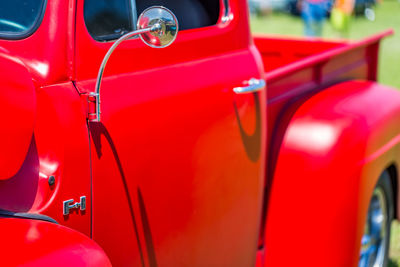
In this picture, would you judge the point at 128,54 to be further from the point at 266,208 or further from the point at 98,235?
the point at 266,208

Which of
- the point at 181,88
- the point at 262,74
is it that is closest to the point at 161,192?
the point at 181,88

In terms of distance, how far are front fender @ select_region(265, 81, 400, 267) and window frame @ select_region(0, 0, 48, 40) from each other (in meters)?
1.20

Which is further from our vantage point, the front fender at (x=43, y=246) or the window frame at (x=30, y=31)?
the window frame at (x=30, y=31)

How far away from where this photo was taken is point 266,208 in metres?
2.58

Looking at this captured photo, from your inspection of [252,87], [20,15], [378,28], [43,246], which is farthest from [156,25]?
[378,28]

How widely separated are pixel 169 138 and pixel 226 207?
42 centimetres

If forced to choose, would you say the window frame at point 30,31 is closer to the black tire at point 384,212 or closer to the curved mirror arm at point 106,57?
the curved mirror arm at point 106,57

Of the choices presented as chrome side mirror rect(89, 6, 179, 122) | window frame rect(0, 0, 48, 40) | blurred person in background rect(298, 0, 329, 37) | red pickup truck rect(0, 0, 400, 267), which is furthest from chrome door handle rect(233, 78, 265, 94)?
blurred person in background rect(298, 0, 329, 37)

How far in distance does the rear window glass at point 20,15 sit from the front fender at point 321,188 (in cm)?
121

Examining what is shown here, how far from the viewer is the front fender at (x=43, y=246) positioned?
132 cm

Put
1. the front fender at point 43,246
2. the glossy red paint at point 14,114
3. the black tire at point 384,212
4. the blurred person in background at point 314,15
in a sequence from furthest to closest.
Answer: the blurred person in background at point 314,15
the black tire at point 384,212
the glossy red paint at point 14,114
the front fender at point 43,246

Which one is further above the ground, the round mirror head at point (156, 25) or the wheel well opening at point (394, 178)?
the round mirror head at point (156, 25)

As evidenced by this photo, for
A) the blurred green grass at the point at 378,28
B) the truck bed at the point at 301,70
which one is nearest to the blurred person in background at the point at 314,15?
the blurred green grass at the point at 378,28

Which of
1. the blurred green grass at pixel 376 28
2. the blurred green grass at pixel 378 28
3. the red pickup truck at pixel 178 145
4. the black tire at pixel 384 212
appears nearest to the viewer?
the red pickup truck at pixel 178 145
